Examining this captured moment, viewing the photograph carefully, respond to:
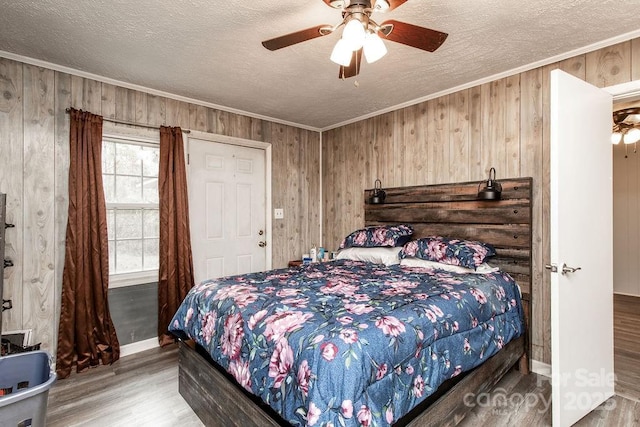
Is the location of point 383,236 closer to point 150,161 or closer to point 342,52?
point 342,52

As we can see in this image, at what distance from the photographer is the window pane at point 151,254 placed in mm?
3182

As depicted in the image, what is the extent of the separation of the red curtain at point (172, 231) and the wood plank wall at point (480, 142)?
1952mm

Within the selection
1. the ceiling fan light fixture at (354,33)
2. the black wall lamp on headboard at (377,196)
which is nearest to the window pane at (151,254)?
the black wall lamp on headboard at (377,196)

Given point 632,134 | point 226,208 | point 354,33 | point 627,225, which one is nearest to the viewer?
point 354,33

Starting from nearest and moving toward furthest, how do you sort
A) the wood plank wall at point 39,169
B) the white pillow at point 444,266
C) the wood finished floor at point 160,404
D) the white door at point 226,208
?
the wood finished floor at point 160,404, the wood plank wall at point 39,169, the white pillow at point 444,266, the white door at point 226,208

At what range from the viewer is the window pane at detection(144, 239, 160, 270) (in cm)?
318

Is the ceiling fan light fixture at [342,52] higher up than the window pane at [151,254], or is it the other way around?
the ceiling fan light fixture at [342,52]

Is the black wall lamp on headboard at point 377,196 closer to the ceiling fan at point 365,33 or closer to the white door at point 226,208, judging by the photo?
the white door at point 226,208

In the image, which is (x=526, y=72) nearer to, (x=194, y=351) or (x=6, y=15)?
(x=194, y=351)

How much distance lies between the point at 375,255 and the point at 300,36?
211cm

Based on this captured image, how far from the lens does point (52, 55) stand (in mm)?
2438

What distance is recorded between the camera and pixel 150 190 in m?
3.20

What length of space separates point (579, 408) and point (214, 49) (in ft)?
11.0

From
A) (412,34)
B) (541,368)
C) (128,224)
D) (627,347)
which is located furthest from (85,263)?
(627,347)
